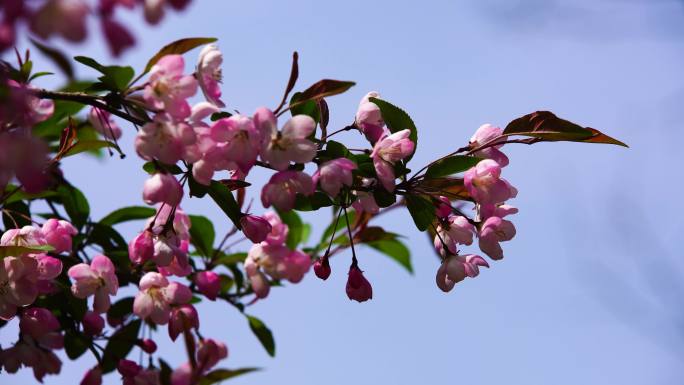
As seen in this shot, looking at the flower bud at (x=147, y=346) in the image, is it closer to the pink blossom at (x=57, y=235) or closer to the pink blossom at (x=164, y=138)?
the pink blossom at (x=57, y=235)

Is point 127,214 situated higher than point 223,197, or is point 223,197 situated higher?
point 223,197

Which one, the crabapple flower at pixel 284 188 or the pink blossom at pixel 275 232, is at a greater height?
the crabapple flower at pixel 284 188

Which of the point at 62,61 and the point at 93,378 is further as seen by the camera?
the point at 93,378

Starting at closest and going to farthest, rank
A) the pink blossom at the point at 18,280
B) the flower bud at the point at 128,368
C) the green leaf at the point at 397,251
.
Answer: the pink blossom at the point at 18,280 < the flower bud at the point at 128,368 < the green leaf at the point at 397,251

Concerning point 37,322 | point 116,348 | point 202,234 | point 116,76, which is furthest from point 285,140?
point 202,234

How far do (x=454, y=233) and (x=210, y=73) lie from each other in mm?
527

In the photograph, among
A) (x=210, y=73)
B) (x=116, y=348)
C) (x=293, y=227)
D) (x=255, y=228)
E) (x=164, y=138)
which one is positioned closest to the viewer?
(x=164, y=138)

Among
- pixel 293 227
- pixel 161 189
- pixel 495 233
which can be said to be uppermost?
pixel 495 233

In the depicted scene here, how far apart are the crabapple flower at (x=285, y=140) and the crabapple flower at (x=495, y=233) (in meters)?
0.37

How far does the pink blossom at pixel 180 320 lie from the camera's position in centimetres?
157

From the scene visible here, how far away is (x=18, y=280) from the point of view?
4.60ft

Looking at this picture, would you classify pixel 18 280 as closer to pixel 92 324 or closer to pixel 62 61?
pixel 92 324

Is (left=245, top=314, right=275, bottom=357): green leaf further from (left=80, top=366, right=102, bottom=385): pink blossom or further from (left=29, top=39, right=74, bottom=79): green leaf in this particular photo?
(left=29, top=39, right=74, bottom=79): green leaf

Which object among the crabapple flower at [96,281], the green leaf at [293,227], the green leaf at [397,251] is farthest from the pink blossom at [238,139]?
the green leaf at [397,251]
